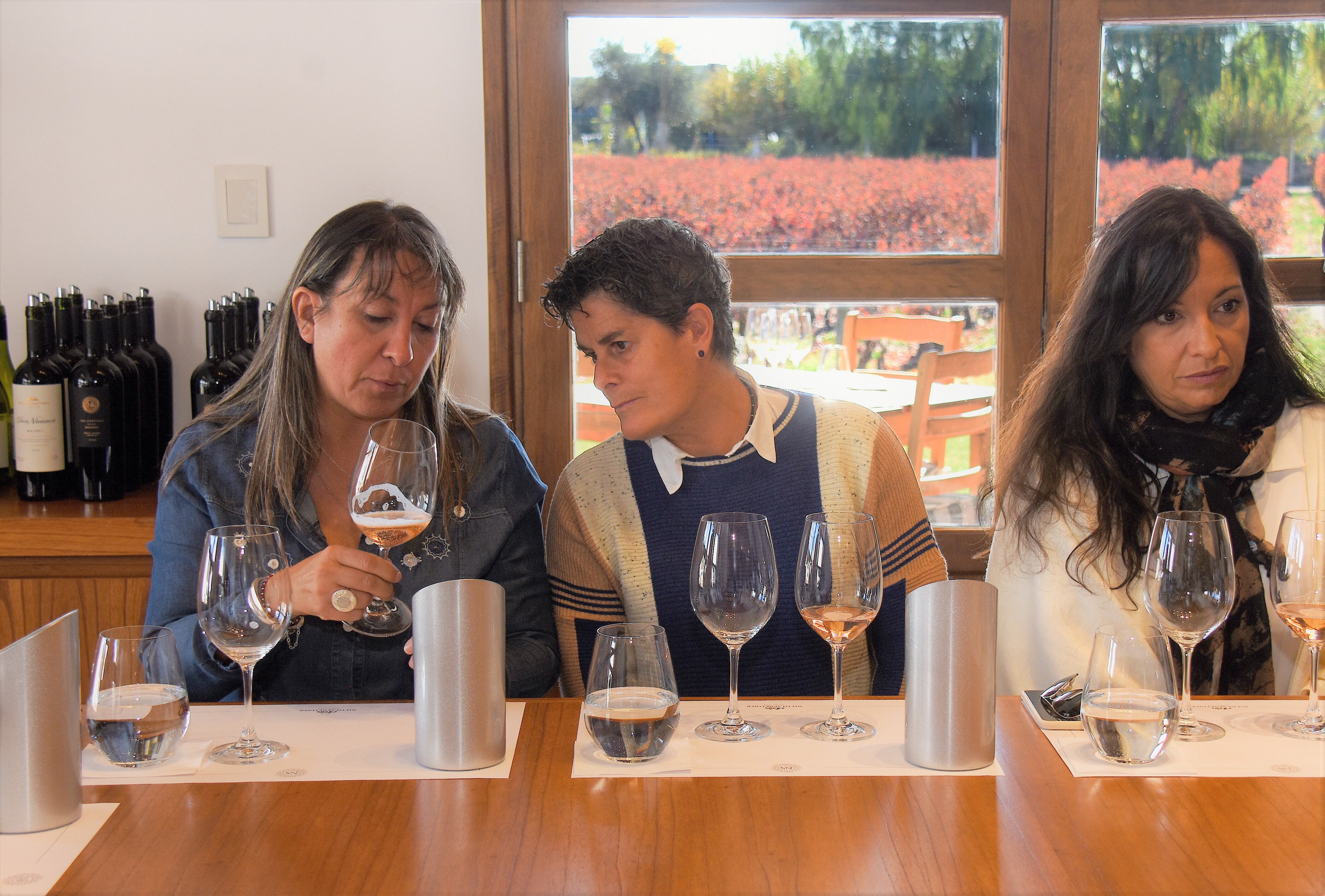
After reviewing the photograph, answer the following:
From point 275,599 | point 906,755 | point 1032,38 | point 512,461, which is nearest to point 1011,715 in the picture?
point 906,755

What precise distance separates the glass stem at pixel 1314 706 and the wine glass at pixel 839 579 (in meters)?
0.45

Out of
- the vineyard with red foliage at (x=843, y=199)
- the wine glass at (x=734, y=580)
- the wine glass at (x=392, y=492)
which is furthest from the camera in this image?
the vineyard with red foliage at (x=843, y=199)

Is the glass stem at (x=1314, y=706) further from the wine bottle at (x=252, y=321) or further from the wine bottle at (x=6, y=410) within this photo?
the wine bottle at (x=6, y=410)

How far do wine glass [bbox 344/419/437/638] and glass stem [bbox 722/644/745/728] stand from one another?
39 cm

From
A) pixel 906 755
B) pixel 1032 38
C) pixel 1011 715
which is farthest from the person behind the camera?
pixel 1032 38

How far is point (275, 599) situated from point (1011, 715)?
756 mm

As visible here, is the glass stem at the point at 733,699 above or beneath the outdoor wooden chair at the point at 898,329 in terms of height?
beneath

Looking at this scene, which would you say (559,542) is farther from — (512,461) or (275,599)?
(275,599)

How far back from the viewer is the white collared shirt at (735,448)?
5.88ft

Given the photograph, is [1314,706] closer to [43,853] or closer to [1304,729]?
[1304,729]

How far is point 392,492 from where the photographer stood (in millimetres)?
1361

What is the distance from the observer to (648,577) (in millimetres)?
1759

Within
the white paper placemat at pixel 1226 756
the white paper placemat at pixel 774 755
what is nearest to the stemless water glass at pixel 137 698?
the white paper placemat at pixel 774 755

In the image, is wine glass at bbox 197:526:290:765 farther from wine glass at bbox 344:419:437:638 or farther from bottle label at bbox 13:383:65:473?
bottle label at bbox 13:383:65:473
